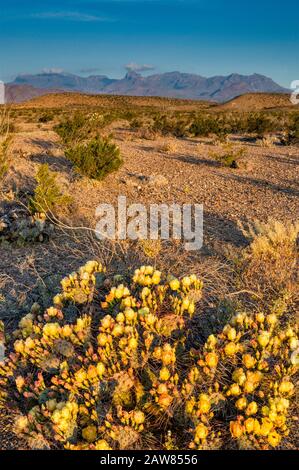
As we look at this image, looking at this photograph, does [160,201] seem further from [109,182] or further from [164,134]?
[164,134]

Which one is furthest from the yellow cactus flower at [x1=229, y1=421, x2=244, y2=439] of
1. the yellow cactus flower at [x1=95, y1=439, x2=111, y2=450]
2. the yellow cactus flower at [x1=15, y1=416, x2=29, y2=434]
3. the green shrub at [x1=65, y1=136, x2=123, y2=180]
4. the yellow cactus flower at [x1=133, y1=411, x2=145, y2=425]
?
the green shrub at [x1=65, y1=136, x2=123, y2=180]

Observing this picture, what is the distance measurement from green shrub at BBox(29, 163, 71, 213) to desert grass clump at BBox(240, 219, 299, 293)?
2.69 m

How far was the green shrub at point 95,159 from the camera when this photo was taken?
7.69 metres

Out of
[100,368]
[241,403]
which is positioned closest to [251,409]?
[241,403]

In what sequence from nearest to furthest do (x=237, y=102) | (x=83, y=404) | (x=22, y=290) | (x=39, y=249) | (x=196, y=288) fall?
1. (x=83, y=404)
2. (x=196, y=288)
3. (x=22, y=290)
4. (x=39, y=249)
5. (x=237, y=102)

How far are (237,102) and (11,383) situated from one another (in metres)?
79.1

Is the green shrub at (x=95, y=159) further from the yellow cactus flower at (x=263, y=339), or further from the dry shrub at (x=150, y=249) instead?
the yellow cactus flower at (x=263, y=339)

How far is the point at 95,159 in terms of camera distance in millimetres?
7867

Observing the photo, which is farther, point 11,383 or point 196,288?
point 196,288

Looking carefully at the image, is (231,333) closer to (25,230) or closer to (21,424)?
(21,424)

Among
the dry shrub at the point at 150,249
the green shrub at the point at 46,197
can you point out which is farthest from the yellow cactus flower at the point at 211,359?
the green shrub at the point at 46,197

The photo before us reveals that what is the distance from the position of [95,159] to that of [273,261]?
477cm
